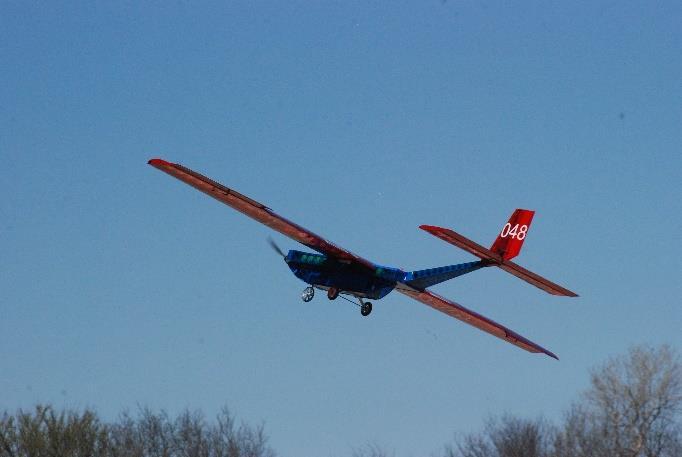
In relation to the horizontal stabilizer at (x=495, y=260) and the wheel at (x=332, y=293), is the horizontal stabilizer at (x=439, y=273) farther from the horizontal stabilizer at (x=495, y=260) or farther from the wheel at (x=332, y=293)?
the wheel at (x=332, y=293)

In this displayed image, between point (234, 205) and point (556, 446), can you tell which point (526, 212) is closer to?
point (234, 205)

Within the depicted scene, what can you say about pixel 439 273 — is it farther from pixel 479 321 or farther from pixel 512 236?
pixel 479 321

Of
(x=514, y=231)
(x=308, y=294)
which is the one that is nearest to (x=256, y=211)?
(x=308, y=294)

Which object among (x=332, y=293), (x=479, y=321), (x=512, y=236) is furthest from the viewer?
(x=479, y=321)

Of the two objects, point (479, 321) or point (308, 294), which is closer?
point (308, 294)

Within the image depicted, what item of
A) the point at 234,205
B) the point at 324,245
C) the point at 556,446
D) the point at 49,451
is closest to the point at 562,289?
the point at 324,245

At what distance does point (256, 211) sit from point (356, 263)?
3757 millimetres

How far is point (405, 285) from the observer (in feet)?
155

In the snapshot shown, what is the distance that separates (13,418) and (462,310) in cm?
2524

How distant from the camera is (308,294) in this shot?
45.8 meters

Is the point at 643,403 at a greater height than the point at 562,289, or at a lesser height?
greater

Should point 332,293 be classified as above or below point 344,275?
below

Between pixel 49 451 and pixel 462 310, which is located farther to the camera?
pixel 49 451

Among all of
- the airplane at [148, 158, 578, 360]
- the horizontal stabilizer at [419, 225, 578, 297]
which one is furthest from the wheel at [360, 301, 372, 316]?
the horizontal stabilizer at [419, 225, 578, 297]
